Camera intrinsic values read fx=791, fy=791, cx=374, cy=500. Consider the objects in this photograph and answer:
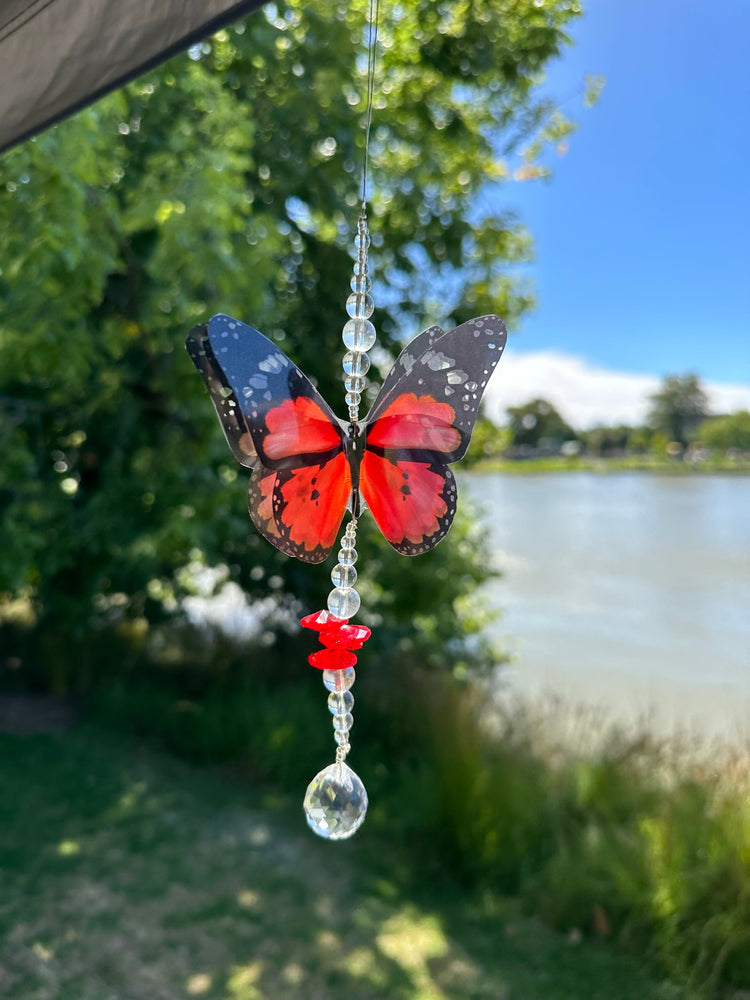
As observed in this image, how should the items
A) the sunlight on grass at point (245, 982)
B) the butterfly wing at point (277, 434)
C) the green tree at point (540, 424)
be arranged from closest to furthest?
1. the butterfly wing at point (277, 434)
2. the sunlight on grass at point (245, 982)
3. the green tree at point (540, 424)

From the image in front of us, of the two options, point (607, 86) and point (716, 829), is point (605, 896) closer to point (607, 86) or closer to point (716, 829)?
point (716, 829)

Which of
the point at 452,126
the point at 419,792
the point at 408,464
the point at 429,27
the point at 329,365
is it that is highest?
the point at 429,27

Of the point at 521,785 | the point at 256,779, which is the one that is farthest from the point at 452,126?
the point at 256,779

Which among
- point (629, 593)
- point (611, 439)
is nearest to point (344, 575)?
point (611, 439)

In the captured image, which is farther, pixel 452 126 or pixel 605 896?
pixel 452 126

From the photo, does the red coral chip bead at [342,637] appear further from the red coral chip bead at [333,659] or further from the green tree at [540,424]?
the green tree at [540,424]

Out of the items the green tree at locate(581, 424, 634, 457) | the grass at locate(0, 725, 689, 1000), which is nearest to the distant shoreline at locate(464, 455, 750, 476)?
the green tree at locate(581, 424, 634, 457)

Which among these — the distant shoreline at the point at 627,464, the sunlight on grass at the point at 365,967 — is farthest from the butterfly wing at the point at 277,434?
the distant shoreline at the point at 627,464
